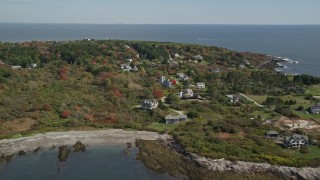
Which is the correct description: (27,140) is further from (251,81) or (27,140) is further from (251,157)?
(251,81)

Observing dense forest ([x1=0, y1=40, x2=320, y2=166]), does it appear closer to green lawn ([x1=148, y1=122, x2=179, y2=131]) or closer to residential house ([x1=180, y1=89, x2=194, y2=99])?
green lawn ([x1=148, y1=122, x2=179, y2=131])

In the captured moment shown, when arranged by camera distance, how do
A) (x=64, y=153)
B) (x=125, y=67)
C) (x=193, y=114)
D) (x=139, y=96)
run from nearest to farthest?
(x=64, y=153) → (x=193, y=114) → (x=139, y=96) → (x=125, y=67)

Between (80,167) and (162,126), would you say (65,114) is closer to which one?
(162,126)

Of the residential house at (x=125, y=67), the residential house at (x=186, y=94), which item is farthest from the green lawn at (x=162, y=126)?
the residential house at (x=125, y=67)

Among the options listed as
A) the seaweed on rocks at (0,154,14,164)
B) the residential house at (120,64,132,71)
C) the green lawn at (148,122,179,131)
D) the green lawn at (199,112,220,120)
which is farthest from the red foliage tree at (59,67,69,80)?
the seaweed on rocks at (0,154,14,164)

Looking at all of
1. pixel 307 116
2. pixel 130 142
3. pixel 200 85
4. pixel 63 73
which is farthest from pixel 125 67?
pixel 307 116
